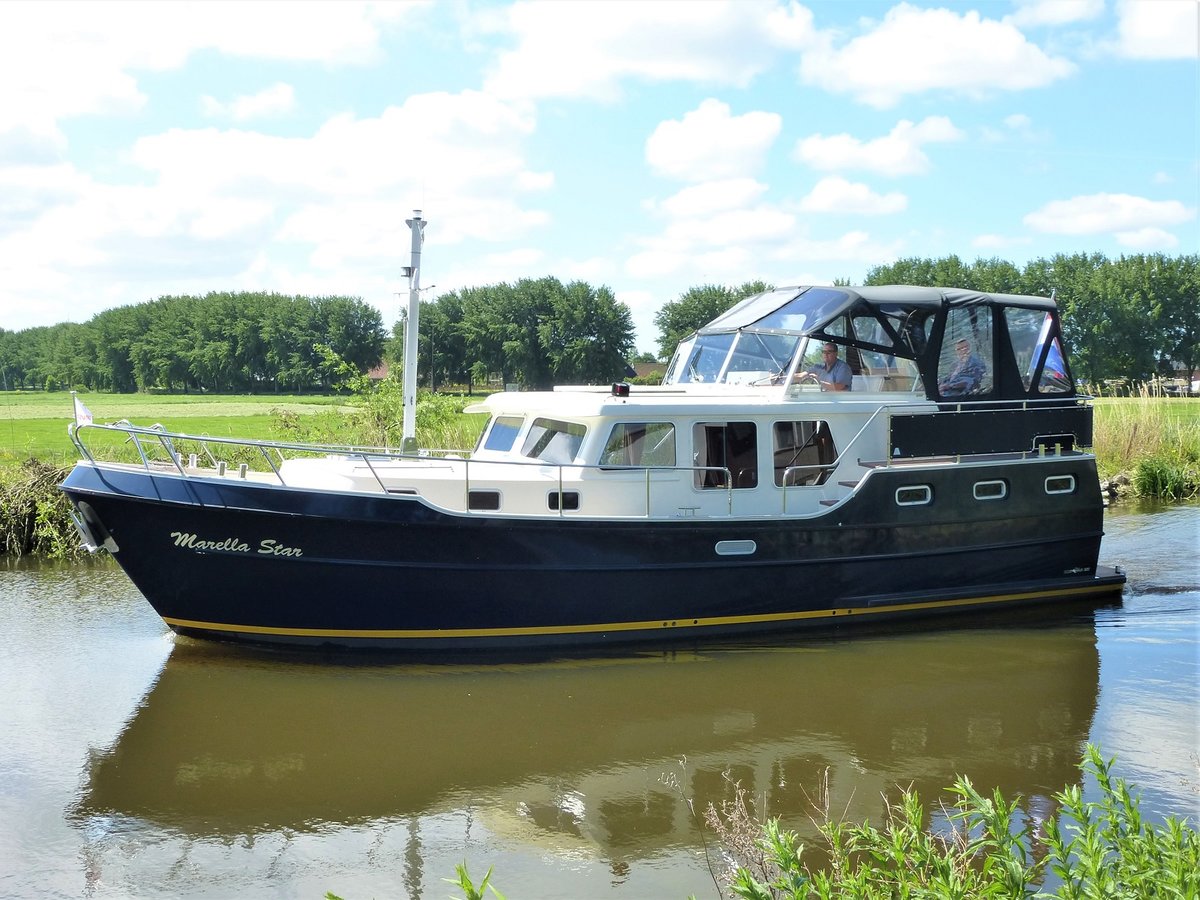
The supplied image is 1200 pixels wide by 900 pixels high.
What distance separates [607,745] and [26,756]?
4.18 meters

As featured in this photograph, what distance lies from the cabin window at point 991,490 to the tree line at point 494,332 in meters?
39.8

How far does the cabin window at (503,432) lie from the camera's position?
10.5 metres

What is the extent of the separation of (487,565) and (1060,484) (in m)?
6.47

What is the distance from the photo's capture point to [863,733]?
7.51 m

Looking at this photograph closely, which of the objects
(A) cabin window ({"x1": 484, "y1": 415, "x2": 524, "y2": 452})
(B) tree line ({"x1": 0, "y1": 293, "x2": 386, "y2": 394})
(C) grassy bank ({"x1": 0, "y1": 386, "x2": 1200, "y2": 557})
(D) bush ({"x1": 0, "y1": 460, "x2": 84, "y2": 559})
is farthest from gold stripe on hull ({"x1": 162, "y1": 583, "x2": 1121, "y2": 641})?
(B) tree line ({"x1": 0, "y1": 293, "x2": 386, "y2": 394})

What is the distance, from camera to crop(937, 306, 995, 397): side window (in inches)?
412

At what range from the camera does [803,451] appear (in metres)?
9.85

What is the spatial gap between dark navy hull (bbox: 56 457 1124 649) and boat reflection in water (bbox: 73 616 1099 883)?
0.37 m

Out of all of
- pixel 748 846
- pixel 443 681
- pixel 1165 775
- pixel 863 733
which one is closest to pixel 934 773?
pixel 863 733

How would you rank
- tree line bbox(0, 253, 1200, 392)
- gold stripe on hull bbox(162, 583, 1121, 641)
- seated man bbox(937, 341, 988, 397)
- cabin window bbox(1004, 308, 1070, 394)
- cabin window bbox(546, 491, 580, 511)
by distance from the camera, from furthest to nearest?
tree line bbox(0, 253, 1200, 392) → cabin window bbox(1004, 308, 1070, 394) → seated man bbox(937, 341, 988, 397) → cabin window bbox(546, 491, 580, 511) → gold stripe on hull bbox(162, 583, 1121, 641)

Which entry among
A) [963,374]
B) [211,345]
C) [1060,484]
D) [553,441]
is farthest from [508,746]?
[211,345]

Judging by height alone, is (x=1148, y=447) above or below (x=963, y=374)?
below

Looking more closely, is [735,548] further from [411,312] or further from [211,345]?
[211,345]

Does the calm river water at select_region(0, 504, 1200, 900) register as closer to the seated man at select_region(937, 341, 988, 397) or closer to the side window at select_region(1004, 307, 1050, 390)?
the seated man at select_region(937, 341, 988, 397)
